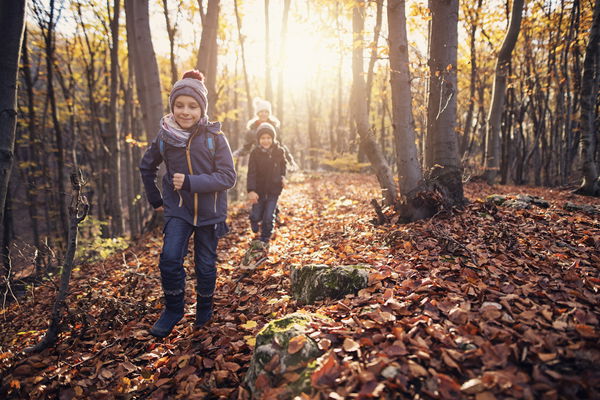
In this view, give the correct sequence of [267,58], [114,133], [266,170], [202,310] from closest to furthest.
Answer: [202,310] < [266,170] < [114,133] < [267,58]

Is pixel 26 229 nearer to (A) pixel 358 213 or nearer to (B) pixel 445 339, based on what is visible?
(A) pixel 358 213

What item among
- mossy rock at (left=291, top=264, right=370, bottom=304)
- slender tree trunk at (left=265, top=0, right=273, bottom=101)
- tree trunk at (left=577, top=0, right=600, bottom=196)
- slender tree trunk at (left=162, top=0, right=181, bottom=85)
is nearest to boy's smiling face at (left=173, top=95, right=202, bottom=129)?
mossy rock at (left=291, top=264, right=370, bottom=304)

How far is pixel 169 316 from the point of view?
2.83m

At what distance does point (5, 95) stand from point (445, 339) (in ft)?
13.6

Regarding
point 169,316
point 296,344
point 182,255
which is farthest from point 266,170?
point 296,344

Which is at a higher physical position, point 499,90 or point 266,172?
point 499,90

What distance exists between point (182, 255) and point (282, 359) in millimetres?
1382

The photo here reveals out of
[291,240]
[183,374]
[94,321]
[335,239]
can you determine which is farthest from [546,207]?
[94,321]

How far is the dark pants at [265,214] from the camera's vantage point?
5207 mm

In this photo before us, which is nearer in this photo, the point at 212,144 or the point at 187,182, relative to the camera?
the point at 187,182

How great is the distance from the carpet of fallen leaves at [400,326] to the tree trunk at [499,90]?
5.74m

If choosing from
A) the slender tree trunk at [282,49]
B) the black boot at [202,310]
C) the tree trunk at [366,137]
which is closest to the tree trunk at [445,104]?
the tree trunk at [366,137]

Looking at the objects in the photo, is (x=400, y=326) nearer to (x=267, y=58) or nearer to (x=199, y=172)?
(x=199, y=172)

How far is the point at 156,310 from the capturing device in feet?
11.2
